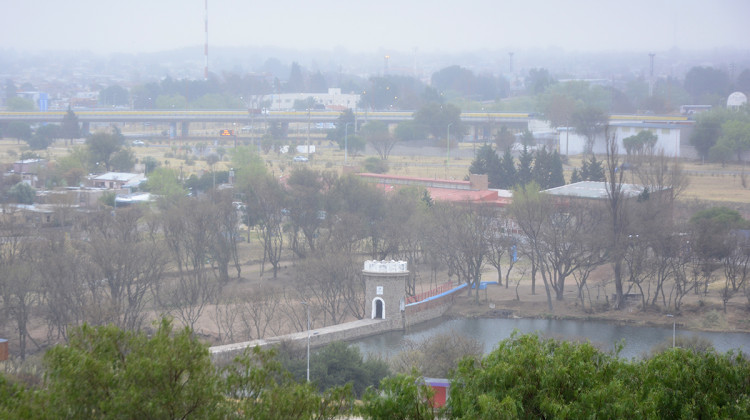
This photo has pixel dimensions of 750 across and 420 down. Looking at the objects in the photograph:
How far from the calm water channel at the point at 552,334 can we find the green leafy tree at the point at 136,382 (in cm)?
1100

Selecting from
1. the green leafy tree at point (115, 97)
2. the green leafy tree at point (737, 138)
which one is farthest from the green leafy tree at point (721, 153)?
the green leafy tree at point (115, 97)

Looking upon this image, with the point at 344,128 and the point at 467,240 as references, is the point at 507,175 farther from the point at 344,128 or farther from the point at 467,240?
the point at 344,128

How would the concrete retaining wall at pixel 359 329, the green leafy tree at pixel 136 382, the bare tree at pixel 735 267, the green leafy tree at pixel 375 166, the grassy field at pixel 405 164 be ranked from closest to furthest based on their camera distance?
1. the green leafy tree at pixel 136 382
2. the concrete retaining wall at pixel 359 329
3. the bare tree at pixel 735 267
4. the grassy field at pixel 405 164
5. the green leafy tree at pixel 375 166

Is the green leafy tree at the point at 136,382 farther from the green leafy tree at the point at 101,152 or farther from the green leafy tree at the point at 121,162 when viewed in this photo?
the green leafy tree at the point at 101,152

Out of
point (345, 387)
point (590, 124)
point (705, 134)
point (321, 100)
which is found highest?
point (321, 100)

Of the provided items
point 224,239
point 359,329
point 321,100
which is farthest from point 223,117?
point 359,329

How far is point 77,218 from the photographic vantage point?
91.0 ft

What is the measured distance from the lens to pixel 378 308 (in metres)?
21.7

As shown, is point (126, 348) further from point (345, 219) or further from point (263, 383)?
point (345, 219)

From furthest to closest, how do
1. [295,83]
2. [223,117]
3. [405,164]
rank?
[295,83] < [223,117] < [405,164]

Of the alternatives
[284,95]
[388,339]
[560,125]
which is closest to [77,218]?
[388,339]

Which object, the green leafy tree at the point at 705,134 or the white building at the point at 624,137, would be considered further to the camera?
the white building at the point at 624,137

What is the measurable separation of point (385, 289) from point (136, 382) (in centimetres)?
1407

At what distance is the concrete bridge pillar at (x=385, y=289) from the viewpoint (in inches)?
846
